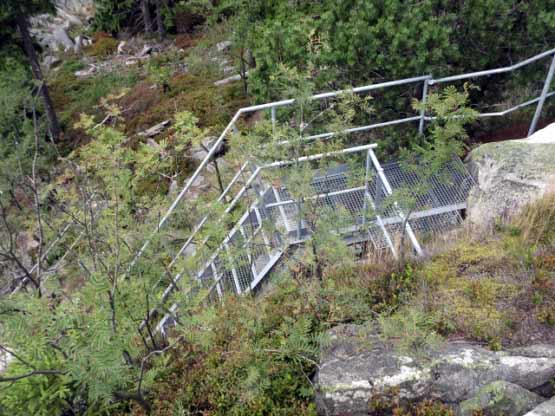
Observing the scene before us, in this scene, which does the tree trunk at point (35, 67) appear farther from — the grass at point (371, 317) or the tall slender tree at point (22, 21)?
the grass at point (371, 317)

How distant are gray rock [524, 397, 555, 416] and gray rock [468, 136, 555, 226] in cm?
237

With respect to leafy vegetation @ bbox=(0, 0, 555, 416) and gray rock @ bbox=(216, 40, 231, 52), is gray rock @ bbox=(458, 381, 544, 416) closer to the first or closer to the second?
leafy vegetation @ bbox=(0, 0, 555, 416)

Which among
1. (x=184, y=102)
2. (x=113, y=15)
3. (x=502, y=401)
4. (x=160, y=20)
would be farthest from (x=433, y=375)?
(x=113, y=15)

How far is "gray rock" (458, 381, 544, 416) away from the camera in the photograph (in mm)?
3834

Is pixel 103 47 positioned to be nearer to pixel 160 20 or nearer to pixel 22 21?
pixel 160 20

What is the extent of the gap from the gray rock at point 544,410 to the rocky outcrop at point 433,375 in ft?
0.56

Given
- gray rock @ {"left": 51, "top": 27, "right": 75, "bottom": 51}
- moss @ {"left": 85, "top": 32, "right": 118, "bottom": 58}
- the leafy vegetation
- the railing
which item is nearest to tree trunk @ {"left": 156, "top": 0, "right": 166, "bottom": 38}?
moss @ {"left": 85, "top": 32, "right": 118, "bottom": 58}

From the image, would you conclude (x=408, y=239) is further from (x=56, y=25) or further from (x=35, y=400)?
(x=56, y=25)

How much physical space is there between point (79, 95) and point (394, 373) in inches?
624

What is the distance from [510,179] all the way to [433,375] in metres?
2.91

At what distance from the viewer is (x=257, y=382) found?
4.39 metres

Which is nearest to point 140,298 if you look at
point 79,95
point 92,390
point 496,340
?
point 92,390

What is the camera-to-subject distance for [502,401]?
385cm

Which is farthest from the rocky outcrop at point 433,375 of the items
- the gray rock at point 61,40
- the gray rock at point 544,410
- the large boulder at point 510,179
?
the gray rock at point 61,40
